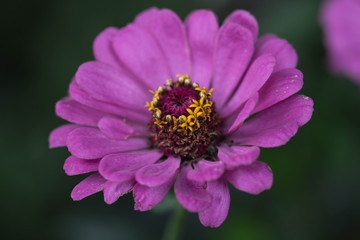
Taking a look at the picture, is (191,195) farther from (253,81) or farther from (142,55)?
(142,55)

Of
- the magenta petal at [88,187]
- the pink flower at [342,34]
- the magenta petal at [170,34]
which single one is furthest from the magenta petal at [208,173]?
the pink flower at [342,34]

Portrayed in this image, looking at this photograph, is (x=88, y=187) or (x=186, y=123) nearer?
(x=88, y=187)

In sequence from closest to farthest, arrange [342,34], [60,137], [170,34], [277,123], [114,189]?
[114,189], [277,123], [60,137], [170,34], [342,34]

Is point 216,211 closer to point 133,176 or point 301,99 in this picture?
point 133,176

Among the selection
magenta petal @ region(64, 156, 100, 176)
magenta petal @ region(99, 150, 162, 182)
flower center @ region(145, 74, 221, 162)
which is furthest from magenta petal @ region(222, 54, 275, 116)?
magenta petal @ region(64, 156, 100, 176)

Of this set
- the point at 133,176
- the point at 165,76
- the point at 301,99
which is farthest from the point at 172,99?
the point at 301,99

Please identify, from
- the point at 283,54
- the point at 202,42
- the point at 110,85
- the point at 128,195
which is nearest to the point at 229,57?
the point at 202,42

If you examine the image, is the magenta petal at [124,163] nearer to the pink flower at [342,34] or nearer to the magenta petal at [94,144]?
the magenta petal at [94,144]
